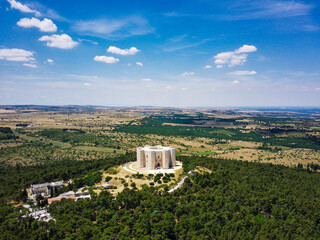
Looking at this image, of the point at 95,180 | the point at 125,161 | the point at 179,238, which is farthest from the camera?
the point at 125,161

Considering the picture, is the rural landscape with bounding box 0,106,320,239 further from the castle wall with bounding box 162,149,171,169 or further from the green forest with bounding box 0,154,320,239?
the castle wall with bounding box 162,149,171,169

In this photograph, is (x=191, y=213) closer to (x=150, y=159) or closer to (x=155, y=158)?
(x=150, y=159)

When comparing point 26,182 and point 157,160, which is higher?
point 157,160

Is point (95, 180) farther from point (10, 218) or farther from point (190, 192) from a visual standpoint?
point (190, 192)

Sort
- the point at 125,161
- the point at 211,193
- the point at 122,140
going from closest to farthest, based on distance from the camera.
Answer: the point at 211,193 < the point at 125,161 < the point at 122,140

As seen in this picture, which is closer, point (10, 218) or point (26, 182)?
point (10, 218)

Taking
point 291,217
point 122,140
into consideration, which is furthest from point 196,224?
point 122,140

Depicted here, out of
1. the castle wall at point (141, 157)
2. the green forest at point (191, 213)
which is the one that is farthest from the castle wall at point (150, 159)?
the green forest at point (191, 213)
